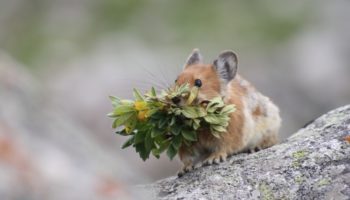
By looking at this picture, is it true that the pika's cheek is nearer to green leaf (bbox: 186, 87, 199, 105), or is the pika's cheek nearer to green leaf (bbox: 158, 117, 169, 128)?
green leaf (bbox: 186, 87, 199, 105)

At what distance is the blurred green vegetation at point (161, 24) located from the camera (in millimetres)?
31344

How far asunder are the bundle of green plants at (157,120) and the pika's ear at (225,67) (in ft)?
4.59

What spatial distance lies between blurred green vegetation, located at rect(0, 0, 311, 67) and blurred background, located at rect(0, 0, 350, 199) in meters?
0.03

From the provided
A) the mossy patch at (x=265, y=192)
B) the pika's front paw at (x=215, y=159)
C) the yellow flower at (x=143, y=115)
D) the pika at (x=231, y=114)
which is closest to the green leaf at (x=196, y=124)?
the pika at (x=231, y=114)

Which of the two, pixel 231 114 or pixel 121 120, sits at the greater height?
pixel 231 114

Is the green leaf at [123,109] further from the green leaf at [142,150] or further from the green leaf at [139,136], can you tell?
the green leaf at [142,150]

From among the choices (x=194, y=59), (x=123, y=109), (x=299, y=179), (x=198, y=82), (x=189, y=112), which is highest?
(x=194, y=59)

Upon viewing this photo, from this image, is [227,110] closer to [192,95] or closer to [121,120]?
[192,95]

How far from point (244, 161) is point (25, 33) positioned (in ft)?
79.6

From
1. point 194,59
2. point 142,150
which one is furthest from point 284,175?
point 194,59

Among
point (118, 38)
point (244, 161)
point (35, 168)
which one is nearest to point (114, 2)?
point (118, 38)

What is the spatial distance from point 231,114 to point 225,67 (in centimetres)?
93

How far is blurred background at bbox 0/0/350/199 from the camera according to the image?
26.4m

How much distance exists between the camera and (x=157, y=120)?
10.7 meters
